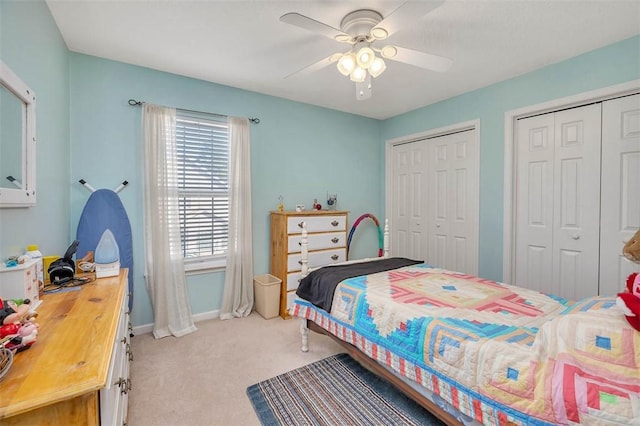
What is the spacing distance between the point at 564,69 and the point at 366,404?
3168 millimetres

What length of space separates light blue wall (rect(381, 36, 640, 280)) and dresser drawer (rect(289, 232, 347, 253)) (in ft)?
5.12

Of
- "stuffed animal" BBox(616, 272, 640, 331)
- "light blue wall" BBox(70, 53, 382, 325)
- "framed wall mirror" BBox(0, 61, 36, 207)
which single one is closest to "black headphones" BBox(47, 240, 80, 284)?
"framed wall mirror" BBox(0, 61, 36, 207)

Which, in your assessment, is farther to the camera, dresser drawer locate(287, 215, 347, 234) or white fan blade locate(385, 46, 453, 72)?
dresser drawer locate(287, 215, 347, 234)

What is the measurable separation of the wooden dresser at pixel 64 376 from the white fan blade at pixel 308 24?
1603mm

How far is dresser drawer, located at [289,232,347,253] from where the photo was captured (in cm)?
322

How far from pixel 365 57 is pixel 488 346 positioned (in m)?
1.71

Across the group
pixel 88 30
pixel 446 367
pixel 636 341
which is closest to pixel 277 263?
pixel 446 367

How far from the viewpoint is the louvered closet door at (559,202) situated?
2469 millimetres

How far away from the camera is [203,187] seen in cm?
303

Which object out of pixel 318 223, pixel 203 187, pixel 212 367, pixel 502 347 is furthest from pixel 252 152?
pixel 502 347

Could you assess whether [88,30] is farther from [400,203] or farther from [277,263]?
[400,203]

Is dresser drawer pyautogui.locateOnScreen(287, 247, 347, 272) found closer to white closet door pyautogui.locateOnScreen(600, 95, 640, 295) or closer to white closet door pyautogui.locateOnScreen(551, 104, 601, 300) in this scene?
white closet door pyautogui.locateOnScreen(551, 104, 601, 300)

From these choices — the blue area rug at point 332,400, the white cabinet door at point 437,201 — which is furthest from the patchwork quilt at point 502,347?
the white cabinet door at point 437,201

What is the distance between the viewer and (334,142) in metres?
3.97
